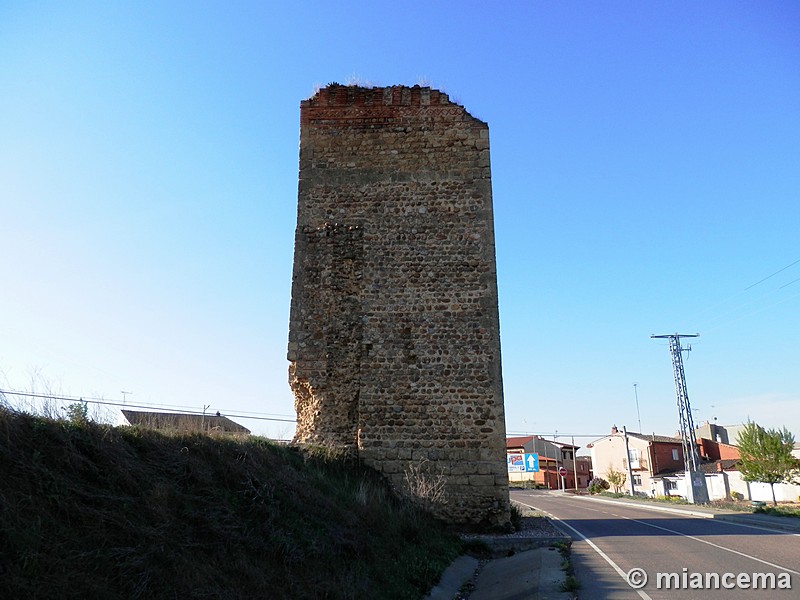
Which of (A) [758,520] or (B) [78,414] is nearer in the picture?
(B) [78,414]

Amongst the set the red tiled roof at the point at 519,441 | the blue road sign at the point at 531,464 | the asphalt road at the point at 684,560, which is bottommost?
the asphalt road at the point at 684,560

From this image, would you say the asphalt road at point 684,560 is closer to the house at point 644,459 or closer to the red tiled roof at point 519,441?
the house at point 644,459

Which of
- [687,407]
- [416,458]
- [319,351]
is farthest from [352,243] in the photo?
[687,407]

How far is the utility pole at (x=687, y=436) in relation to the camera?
29.1 metres

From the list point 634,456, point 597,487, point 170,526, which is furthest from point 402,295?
point 634,456

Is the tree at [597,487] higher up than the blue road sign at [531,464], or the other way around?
the blue road sign at [531,464]

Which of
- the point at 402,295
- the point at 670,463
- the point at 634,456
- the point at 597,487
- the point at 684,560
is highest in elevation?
the point at 402,295

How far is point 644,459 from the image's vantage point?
5844cm

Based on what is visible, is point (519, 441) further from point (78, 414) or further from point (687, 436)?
point (78, 414)

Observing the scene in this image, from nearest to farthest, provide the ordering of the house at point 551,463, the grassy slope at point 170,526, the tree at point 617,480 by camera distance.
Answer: the grassy slope at point 170,526 → the tree at point 617,480 → the house at point 551,463

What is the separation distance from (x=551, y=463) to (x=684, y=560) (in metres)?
70.0

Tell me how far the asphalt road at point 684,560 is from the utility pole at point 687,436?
1664 centimetres

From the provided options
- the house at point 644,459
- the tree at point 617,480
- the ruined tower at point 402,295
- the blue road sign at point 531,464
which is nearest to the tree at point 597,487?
the tree at point 617,480

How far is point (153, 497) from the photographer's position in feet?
16.4
